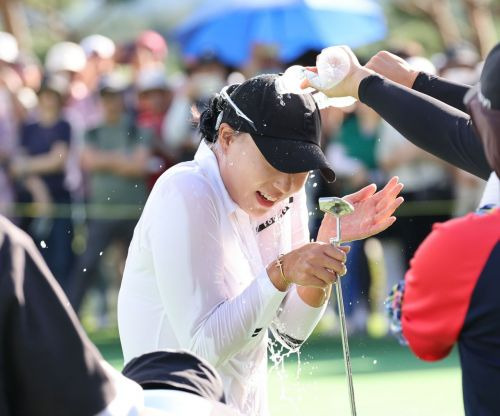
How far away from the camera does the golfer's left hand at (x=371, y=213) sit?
4246mm

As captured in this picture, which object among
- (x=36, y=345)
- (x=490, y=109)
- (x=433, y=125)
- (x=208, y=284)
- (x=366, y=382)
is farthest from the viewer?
(x=366, y=382)

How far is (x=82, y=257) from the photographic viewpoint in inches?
414

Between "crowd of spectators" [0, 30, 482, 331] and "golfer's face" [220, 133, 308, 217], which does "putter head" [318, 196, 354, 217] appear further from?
"crowd of spectators" [0, 30, 482, 331]

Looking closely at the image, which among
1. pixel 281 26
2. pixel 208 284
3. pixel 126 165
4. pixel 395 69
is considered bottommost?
pixel 126 165

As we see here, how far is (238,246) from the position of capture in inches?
166

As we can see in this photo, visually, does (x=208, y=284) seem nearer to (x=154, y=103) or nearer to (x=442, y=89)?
(x=442, y=89)

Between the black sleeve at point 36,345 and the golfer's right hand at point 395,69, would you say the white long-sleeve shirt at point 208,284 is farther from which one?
the black sleeve at point 36,345

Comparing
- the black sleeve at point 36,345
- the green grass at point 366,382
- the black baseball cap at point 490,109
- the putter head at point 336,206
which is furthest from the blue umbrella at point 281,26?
the black sleeve at point 36,345

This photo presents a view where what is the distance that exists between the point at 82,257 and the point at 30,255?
27.0 ft

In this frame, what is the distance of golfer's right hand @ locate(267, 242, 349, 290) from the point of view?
3850mm

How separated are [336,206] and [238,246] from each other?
→ 0.45 m

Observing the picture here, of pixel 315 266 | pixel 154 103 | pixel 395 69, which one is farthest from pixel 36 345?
pixel 154 103

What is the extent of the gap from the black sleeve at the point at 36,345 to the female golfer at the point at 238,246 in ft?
5.14

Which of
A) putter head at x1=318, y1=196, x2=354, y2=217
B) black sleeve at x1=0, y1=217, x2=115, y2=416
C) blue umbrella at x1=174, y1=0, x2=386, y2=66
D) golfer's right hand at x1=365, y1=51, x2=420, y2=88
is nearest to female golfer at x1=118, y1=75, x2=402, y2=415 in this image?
putter head at x1=318, y1=196, x2=354, y2=217
